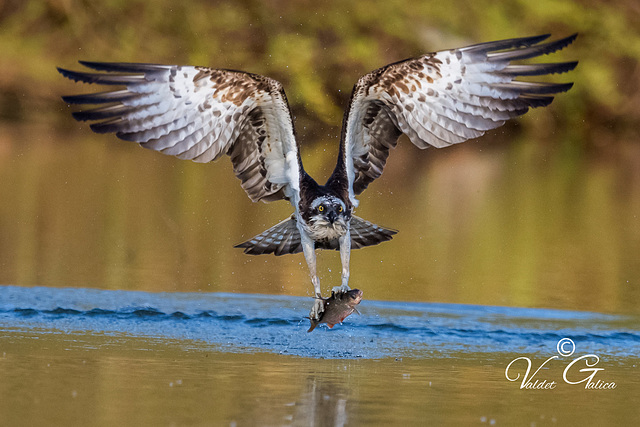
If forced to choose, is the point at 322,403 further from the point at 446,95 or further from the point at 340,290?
the point at 446,95

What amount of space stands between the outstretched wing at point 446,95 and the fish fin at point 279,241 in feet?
2.27

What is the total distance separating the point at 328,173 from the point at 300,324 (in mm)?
10712

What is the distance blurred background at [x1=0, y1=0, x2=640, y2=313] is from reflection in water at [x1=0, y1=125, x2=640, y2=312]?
51 millimetres

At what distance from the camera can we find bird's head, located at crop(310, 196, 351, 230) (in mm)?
10828

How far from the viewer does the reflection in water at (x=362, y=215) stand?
13.8 meters

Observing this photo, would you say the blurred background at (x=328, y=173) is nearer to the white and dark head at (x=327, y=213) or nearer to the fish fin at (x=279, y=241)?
the fish fin at (x=279, y=241)

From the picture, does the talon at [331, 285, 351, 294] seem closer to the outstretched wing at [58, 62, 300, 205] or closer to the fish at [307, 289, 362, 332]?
the fish at [307, 289, 362, 332]

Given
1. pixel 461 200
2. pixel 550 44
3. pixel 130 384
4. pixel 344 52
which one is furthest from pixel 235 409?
pixel 344 52

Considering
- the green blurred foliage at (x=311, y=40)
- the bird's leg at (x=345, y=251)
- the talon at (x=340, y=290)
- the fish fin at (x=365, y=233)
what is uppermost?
the green blurred foliage at (x=311, y=40)

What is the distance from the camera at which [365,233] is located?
11.7 meters

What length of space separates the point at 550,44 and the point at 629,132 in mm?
34831

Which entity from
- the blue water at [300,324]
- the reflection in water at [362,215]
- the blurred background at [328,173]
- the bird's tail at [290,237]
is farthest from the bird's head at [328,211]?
the blurred background at [328,173]

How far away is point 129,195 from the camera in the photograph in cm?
1969

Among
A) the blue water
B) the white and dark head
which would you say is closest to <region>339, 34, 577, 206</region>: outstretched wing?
the white and dark head
